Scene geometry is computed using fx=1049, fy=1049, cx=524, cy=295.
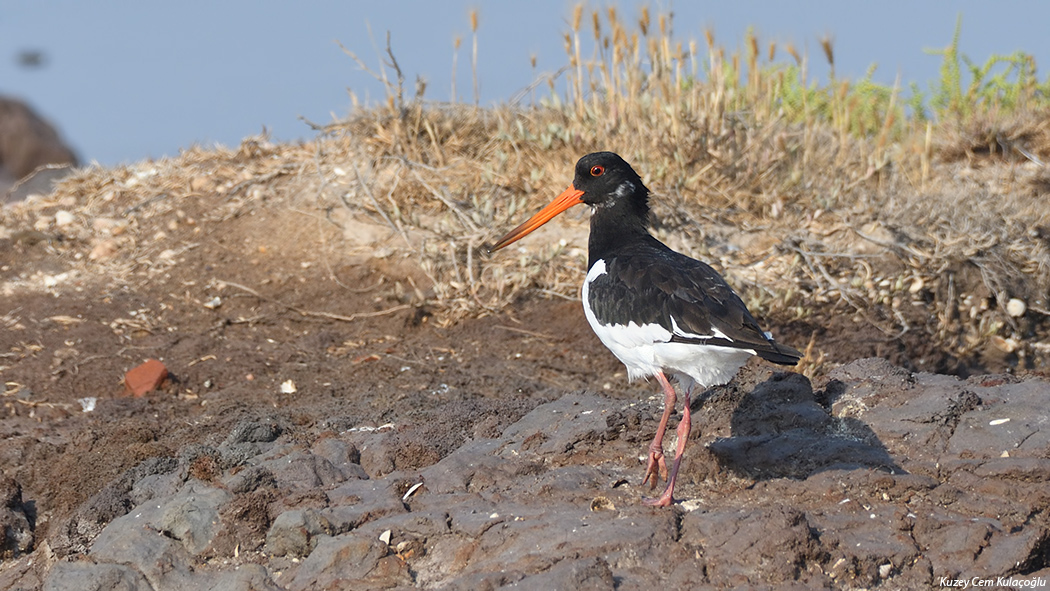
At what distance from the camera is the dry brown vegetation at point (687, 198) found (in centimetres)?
691

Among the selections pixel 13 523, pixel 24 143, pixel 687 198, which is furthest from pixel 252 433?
pixel 24 143

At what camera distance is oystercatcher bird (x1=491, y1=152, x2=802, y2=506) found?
3.93 m

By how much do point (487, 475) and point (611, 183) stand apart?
158cm

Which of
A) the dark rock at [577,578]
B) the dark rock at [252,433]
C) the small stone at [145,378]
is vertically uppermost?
the dark rock at [577,578]

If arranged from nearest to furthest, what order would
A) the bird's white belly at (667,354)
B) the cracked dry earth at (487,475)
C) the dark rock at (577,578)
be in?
the dark rock at (577,578)
the cracked dry earth at (487,475)
the bird's white belly at (667,354)

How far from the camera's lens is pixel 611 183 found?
503cm

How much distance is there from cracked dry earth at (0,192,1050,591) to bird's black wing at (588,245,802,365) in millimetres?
565

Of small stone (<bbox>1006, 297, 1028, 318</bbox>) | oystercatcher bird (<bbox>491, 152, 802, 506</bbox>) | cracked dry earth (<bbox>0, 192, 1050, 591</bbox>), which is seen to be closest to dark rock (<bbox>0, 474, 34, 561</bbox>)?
cracked dry earth (<bbox>0, 192, 1050, 591</bbox>)

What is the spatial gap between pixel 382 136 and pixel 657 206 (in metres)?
2.21

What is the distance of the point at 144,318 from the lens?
22.4 ft

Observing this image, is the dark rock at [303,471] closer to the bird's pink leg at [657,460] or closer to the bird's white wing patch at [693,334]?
the bird's pink leg at [657,460]

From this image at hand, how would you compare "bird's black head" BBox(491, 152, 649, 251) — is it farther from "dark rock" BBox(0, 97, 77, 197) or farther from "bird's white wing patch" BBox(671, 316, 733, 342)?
"dark rock" BBox(0, 97, 77, 197)

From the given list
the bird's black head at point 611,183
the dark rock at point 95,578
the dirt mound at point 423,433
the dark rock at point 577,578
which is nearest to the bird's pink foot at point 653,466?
the dirt mound at point 423,433

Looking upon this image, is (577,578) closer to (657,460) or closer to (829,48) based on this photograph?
(657,460)
